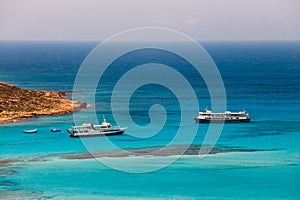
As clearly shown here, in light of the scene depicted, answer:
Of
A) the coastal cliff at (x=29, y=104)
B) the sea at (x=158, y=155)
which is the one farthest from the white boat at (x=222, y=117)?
the coastal cliff at (x=29, y=104)

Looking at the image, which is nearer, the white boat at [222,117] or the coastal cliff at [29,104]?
the white boat at [222,117]

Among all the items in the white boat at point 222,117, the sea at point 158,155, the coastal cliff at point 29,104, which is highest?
the coastal cliff at point 29,104

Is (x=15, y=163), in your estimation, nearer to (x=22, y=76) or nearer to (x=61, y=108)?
(x=61, y=108)

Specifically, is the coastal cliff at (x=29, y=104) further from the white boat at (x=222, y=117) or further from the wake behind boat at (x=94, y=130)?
the white boat at (x=222, y=117)

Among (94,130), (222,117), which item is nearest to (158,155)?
(94,130)

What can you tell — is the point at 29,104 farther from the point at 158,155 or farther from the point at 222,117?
the point at 158,155

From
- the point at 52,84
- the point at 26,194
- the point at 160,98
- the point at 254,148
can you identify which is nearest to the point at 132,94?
the point at 160,98
